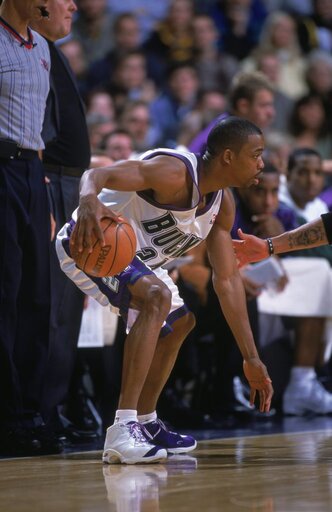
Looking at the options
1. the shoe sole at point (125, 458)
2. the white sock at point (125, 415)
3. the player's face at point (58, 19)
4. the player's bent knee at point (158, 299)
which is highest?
the player's face at point (58, 19)

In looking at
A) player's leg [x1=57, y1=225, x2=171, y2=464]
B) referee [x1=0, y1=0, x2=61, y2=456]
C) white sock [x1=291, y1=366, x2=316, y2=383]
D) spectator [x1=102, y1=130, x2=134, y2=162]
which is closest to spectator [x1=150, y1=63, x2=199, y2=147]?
spectator [x1=102, y1=130, x2=134, y2=162]

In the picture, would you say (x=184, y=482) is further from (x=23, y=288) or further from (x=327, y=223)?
(x=327, y=223)

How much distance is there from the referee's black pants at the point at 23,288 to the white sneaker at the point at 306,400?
2.41 metres

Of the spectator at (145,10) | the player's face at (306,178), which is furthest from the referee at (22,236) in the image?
the spectator at (145,10)

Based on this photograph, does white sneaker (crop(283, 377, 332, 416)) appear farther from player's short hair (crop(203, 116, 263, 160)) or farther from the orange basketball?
the orange basketball

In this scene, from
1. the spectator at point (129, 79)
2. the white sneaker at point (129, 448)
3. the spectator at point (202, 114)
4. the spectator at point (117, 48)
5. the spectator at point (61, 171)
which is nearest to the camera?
the white sneaker at point (129, 448)

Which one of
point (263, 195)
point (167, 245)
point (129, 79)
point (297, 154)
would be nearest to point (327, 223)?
A: point (167, 245)

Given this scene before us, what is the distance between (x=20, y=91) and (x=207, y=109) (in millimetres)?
4201

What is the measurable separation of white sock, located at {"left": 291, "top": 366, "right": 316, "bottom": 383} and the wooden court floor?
228cm

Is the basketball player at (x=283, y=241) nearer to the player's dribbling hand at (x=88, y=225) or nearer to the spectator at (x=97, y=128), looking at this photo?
the player's dribbling hand at (x=88, y=225)

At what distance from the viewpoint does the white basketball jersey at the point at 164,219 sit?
4.10 meters

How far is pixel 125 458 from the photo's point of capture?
374 cm

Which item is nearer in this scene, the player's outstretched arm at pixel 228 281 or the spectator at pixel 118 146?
the player's outstretched arm at pixel 228 281

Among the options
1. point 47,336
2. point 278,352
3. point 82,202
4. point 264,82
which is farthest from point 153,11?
point 82,202
